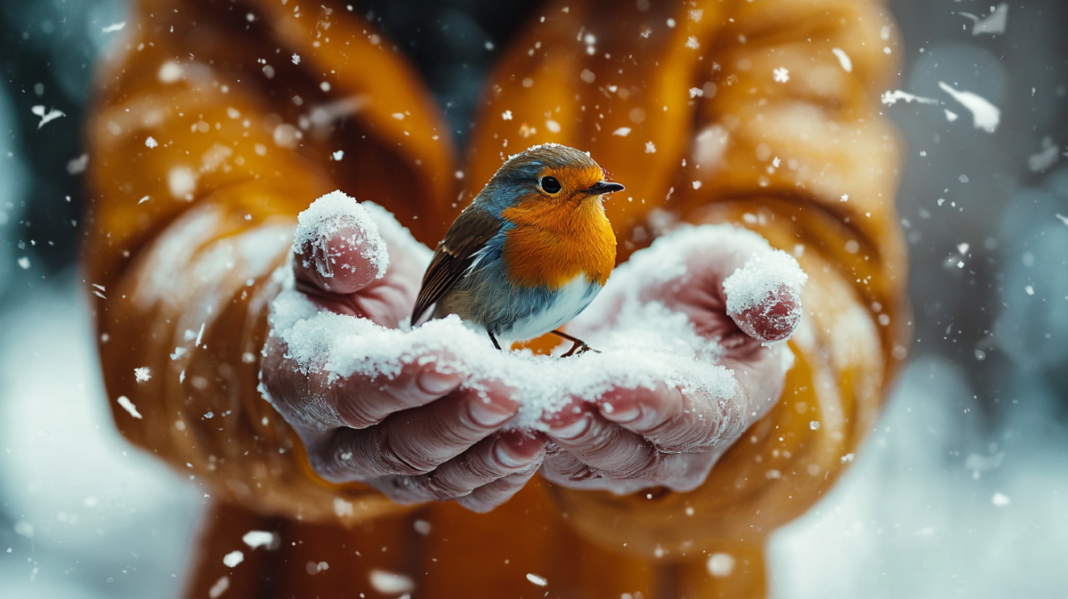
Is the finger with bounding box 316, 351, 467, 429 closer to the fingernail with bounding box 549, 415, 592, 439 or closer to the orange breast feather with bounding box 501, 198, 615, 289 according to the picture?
the fingernail with bounding box 549, 415, 592, 439

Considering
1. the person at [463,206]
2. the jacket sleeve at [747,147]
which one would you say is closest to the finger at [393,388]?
the person at [463,206]

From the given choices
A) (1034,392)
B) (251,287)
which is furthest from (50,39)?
(1034,392)

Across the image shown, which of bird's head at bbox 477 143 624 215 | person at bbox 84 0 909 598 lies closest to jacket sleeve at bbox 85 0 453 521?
person at bbox 84 0 909 598

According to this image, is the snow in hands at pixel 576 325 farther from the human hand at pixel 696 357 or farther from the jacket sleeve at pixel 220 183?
the jacket sleeve at pixel 220 183

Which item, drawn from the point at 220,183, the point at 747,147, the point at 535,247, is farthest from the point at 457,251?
the point at 747,147

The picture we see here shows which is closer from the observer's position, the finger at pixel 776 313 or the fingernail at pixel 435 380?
the fingernail at pixel 435 380

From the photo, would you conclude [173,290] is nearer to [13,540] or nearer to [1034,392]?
[13,540]

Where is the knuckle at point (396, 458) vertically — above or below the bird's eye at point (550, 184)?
below
